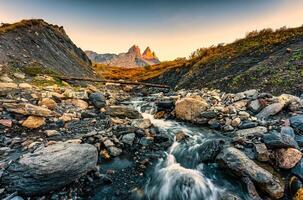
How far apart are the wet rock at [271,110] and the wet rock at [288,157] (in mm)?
3057

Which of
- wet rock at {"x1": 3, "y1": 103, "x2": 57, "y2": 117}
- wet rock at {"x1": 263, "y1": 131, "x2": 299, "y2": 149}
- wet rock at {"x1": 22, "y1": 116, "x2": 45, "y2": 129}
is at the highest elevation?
wet rock at {"x1": 3, "y1": 103, "x2": 57, "y2": 117}

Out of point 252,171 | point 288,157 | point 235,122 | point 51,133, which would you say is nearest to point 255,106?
point 235,122

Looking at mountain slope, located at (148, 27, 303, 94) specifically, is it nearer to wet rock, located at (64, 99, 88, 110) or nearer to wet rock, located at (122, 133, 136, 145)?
wet rock, located at (122, 133, 136, 145)

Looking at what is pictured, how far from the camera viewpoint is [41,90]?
12133mm

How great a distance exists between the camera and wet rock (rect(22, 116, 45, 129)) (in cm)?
814

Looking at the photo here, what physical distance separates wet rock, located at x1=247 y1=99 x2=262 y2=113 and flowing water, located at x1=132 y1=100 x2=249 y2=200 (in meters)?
3.48

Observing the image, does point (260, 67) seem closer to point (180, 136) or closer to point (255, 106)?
point (255, 106)

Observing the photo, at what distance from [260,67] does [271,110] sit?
6.58 m

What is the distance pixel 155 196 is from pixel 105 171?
149cm

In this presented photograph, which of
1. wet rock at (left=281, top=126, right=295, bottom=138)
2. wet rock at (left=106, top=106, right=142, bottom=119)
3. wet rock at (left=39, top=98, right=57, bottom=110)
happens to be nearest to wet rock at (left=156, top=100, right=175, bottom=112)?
wet rock at (left=106, top=106, right=142, bottom=119)

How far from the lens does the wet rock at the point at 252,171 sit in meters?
5.05

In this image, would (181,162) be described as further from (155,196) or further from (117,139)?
(117,139)

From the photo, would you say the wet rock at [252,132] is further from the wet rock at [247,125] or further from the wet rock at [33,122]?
the wet rock at [33,122]

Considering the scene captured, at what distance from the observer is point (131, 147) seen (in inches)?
293
